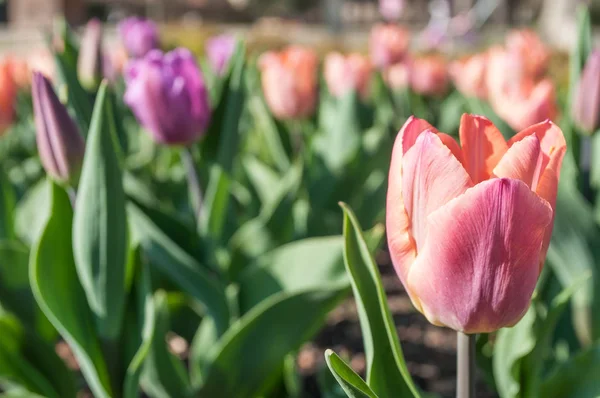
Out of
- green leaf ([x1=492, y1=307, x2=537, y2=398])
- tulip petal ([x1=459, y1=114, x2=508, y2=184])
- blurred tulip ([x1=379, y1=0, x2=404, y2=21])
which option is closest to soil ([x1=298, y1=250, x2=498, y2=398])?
green leaf ([x1=492, y1=307, x2=537, y2=398])

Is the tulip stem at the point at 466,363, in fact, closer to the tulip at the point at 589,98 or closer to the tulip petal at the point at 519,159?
the tulip petal at the point at 519,159

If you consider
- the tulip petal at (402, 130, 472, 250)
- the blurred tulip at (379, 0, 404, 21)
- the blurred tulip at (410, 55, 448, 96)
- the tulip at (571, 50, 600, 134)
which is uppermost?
the tulip petal at (402, 130, 472, 250)

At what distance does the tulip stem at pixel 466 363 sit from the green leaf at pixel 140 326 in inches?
15.3

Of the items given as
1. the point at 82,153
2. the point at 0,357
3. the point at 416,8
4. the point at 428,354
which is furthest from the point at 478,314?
the point at 416,8

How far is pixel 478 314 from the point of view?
522 mm

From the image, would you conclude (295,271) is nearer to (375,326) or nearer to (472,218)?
(375,326)

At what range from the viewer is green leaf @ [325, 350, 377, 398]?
0.51 meters

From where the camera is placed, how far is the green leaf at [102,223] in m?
0.78

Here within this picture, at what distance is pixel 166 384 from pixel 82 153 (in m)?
0.33

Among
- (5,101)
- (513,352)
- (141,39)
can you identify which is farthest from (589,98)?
(5,101)

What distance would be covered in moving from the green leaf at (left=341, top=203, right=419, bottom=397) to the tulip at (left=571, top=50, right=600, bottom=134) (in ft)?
1.82

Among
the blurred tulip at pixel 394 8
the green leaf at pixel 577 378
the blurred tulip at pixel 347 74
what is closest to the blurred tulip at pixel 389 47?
the blurred tulip at pixel 347 74

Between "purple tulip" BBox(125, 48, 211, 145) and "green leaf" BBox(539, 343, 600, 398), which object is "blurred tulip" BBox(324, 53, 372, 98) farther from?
"green leaf" BBox(539, 343, 600, 398)

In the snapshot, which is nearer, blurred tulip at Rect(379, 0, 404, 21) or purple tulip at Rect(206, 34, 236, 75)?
purple tulip at Rect(206, 34, 236, 75)
